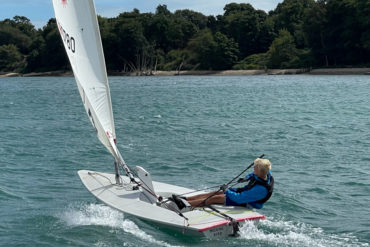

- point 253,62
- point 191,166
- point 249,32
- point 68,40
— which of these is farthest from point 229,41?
point 68,40

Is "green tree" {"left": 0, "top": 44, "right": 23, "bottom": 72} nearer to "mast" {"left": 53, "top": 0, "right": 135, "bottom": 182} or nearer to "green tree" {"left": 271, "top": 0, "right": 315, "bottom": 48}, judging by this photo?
"green tree" {"left": 271, "top": 0, "right": 315, "bottom": 48}

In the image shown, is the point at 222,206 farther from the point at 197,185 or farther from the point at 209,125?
the point at 209,125

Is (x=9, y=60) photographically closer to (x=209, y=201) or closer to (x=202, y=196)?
(x=202, y=196)

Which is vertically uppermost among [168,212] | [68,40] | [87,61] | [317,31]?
[317,31]

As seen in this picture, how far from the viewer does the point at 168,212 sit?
872cm

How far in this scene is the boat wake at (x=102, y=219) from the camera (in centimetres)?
875

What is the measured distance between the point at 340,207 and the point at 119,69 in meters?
93.7

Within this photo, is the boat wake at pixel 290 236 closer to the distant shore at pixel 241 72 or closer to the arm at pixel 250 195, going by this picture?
the arm at pixel 250 195

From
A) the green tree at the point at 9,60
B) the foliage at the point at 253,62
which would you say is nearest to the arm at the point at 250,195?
the foliage at the point at 253,62

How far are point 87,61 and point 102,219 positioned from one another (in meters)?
2.77

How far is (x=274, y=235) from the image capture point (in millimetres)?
8617

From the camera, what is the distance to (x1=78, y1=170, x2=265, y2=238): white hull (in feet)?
26.8

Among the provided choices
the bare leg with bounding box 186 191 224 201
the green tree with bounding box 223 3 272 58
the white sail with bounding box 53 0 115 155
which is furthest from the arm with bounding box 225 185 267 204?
the green tree with bounding box 223 3 272 58

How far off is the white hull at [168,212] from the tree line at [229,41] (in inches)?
2664
